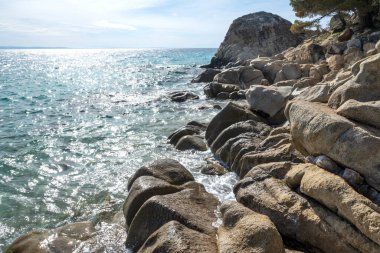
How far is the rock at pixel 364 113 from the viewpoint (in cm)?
879

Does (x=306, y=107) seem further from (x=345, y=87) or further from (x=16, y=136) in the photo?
(x=16, y=136)

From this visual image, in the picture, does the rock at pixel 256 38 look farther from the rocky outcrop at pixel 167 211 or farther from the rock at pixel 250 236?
the rock at pixel 250 236

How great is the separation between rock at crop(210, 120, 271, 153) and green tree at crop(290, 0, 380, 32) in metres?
16.6

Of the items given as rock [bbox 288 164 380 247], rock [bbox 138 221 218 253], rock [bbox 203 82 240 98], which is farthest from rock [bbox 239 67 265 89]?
rock [bbox 138 221 218 253]

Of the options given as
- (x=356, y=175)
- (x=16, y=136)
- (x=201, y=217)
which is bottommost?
(x=16, y=136)

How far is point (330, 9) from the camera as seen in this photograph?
29844 mm

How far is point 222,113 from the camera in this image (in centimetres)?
1827

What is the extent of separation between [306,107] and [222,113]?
8.56m

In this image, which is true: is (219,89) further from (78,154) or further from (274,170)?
(274,170)

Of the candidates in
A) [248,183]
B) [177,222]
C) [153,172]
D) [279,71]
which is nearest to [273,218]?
[248,183]

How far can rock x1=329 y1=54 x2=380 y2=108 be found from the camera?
1034 cm

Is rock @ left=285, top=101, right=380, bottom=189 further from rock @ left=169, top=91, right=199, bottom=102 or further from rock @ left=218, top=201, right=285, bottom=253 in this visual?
rock @ left=169, top=91, right=199, bottom=102

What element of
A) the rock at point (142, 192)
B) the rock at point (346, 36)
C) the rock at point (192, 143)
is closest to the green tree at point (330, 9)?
the rock at point (346, 36)

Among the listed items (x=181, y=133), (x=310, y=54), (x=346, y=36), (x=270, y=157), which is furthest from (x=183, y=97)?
(x=270, y=157)
